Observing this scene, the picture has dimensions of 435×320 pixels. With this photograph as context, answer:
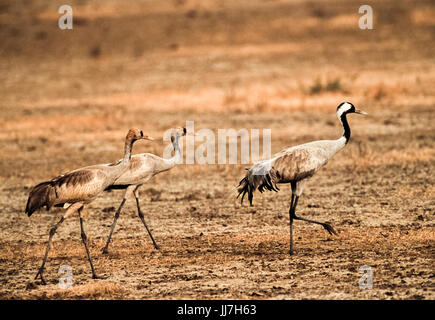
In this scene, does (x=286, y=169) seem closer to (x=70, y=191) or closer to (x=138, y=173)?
(x=138, y=173)

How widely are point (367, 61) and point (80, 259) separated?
66.8 feet

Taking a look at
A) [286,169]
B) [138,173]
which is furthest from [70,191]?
[286,169]

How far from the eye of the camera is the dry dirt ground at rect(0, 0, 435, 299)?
295 inches

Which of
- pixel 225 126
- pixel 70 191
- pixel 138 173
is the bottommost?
pixel 70 191

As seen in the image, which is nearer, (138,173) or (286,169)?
(286,169)

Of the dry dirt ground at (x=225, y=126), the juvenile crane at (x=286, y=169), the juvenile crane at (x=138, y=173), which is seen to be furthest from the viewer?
the juvenile crane at (x=138, y=173)

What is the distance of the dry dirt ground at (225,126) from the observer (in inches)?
295

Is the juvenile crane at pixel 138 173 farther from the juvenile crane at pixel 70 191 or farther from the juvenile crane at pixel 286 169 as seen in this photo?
the juvenile crane at pixel 286 169

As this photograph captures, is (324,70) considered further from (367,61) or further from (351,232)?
(351,232)

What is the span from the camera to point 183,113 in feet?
61.0

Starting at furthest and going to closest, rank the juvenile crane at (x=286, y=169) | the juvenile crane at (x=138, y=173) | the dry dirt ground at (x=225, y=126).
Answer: the juvenile crane at (x=138, y=173), the juvenile crane at (x=286, y=169), the dry dirt ground at (x=225, y=126)

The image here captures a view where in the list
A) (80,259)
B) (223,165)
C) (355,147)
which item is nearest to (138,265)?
(80,259)

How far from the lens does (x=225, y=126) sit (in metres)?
16.5

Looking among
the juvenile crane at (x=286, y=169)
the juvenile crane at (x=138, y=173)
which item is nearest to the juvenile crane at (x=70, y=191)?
the juvenile crane at (x=138, y=173)
